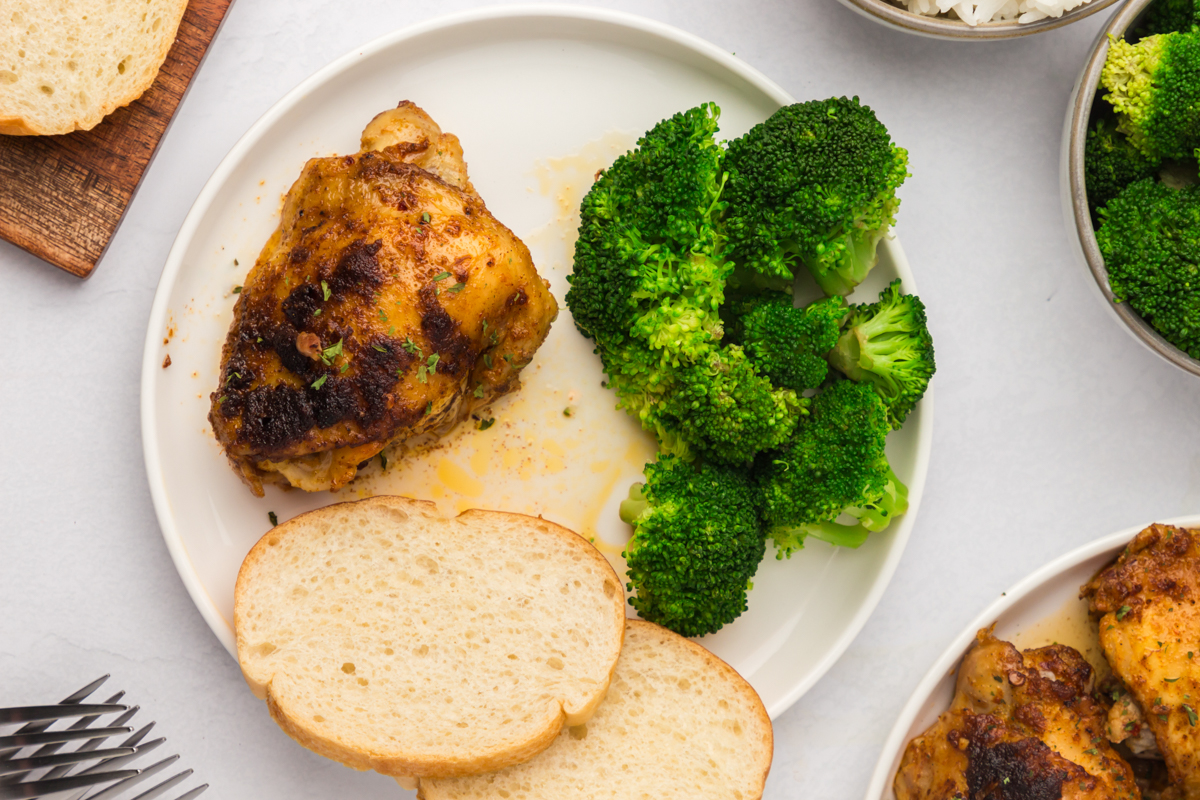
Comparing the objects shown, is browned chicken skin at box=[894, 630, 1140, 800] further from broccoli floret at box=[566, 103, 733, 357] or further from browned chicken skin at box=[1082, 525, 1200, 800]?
broccoli floret at box=[566, 103, 733, 357]

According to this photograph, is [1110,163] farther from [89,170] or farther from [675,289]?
[89,170]

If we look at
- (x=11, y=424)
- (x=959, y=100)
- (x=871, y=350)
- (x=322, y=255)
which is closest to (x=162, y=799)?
(x=11, y=424)

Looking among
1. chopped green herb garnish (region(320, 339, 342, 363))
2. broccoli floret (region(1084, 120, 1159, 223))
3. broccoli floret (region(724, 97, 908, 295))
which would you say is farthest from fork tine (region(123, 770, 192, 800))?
A: broccoli floret (region(1084, 120, 1159, 223))

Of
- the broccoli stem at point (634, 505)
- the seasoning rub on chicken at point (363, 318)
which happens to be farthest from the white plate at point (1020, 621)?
the seasoning rub on chicken at point (363, 318)

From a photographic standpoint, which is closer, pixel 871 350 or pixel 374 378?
pixel 374 378

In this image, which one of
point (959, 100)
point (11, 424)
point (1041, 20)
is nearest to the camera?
point (1041, 20)

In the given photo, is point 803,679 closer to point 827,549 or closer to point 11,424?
point 827,549
